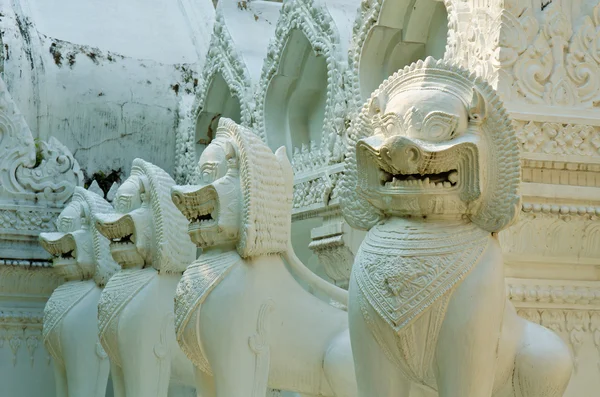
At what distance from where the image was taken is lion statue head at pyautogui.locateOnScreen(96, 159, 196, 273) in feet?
22.7

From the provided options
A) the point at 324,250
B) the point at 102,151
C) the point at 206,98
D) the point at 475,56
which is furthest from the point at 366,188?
the point at 102,151

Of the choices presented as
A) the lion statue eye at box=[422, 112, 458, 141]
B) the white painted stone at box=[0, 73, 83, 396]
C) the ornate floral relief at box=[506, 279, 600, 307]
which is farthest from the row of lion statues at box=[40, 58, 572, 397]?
the white painted stone at box=[0, 73, 83, 396]

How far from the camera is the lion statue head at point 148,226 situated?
6.92 metres

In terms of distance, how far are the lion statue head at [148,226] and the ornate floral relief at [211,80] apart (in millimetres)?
1577

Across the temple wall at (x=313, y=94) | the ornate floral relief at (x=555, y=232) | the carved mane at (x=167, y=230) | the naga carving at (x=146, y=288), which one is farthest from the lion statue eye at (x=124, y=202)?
the ornate floral relief at (x=555, y=232)

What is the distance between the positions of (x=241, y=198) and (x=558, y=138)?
57.9 inches

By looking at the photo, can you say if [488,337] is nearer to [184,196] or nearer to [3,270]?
[184,196]

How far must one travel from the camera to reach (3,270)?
9125 mm

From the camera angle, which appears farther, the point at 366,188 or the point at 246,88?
the point at 246,88

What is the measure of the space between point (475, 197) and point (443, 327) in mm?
463

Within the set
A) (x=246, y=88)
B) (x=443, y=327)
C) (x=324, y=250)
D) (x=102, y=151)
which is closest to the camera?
(x=443, y=327)

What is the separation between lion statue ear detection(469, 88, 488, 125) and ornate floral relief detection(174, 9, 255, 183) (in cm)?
415

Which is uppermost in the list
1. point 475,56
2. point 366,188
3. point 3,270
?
point 475,56

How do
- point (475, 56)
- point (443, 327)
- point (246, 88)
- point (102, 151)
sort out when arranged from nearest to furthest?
point (443, 327), point (475, 56), point (246, 88), point (102, 151)
